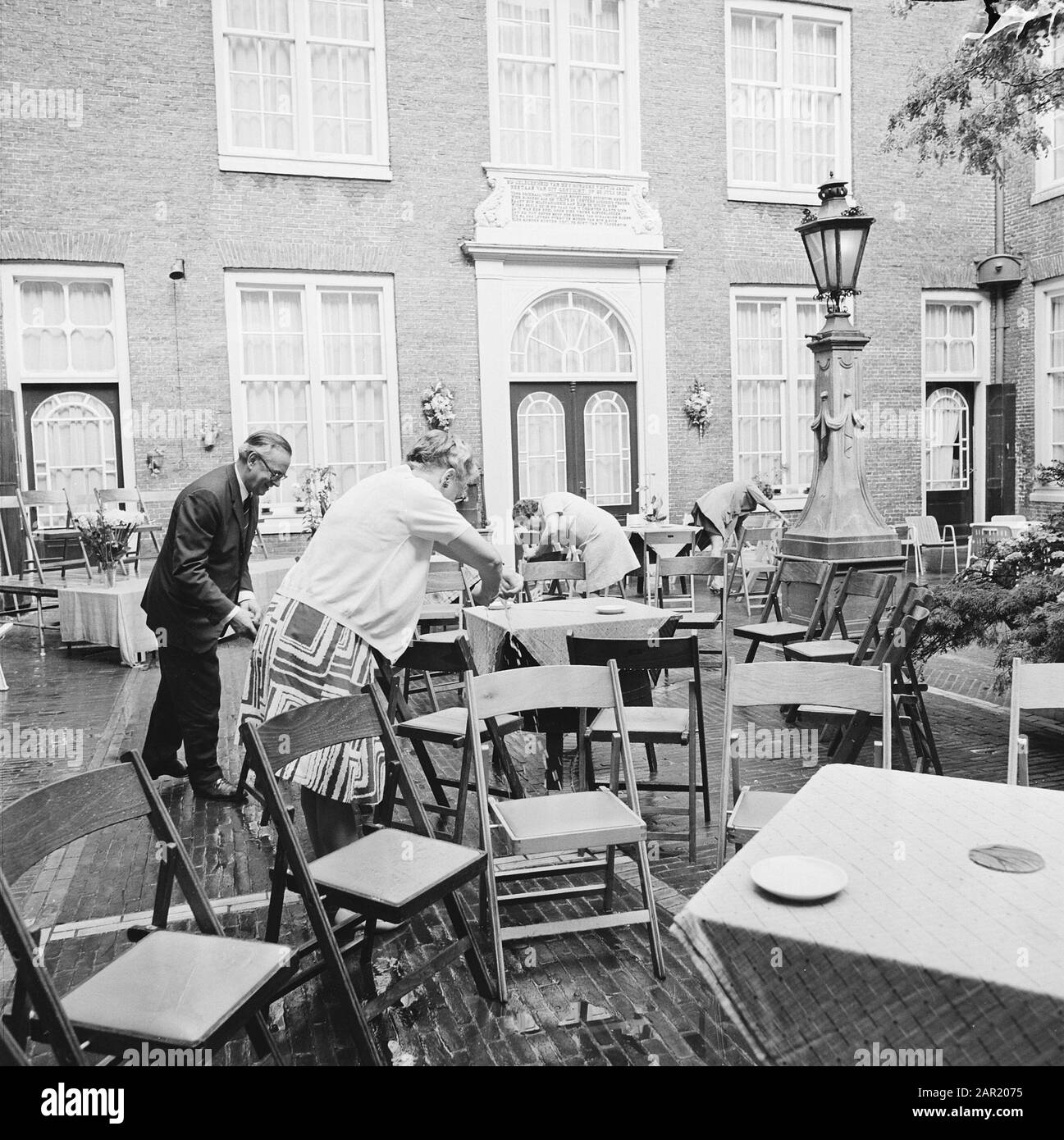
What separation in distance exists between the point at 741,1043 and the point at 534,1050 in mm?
595

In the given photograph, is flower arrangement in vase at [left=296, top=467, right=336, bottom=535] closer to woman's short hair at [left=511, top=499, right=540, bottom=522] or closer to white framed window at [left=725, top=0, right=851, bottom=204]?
woman's short hair at [left=511, top=499, right=540, bottom=522]

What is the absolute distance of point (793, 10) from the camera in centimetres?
1472

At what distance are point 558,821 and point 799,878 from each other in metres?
1.48

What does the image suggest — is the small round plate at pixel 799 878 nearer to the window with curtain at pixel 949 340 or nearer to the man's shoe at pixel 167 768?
the man's shoe at pixel 167 768

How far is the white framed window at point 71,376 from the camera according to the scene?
12023 millimetres

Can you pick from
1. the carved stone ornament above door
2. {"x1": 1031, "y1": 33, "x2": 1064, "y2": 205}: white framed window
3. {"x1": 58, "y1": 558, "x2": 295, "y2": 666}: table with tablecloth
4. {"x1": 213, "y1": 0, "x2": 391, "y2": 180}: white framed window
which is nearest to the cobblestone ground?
{"x1": 58, "y1": 558, "x2": 295, "y2": 666}: table with tablecloth

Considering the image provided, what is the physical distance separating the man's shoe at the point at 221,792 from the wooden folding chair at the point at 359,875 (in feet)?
6.11

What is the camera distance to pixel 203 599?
5000 mm

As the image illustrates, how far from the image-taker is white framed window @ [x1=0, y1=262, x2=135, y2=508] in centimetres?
1202

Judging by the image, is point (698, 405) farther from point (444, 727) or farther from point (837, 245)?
point (444, 727)

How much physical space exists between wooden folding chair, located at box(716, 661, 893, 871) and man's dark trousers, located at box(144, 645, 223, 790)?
9.18 feet
